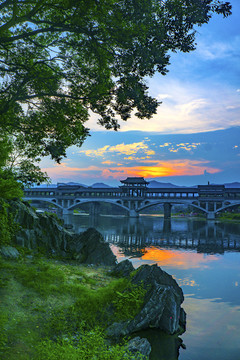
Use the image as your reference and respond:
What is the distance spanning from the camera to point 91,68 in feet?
37.8

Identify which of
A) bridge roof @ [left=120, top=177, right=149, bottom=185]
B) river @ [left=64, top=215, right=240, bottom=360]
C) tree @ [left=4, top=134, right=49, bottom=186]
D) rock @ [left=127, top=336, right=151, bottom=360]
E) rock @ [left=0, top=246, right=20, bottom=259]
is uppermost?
bridge roof @ [left=120, top=177, right=149, bottom=185]

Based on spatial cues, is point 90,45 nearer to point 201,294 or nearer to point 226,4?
point 226,4

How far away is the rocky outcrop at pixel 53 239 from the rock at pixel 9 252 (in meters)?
1.38

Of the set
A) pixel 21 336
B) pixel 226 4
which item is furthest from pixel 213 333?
pixel 226 4

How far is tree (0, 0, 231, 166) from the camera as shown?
338 inches

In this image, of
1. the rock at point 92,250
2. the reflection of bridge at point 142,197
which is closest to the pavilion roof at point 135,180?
the reflection of bridge at point 142,197

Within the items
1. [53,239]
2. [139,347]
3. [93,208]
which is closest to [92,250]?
[53,239]

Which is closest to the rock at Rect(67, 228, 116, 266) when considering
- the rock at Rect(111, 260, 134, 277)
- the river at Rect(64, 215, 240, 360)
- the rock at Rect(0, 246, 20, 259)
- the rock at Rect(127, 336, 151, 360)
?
the rock at Rect(111, 260, 134, 277)

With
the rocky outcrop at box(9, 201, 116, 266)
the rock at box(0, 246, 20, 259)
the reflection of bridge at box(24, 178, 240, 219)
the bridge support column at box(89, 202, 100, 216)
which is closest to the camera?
the rock at box(0, 246, 20, 259)

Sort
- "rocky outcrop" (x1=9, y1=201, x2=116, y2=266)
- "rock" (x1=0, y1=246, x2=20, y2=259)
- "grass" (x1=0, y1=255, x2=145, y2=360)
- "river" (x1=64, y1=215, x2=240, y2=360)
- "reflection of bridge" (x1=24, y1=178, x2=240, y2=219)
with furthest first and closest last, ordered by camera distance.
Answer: "reflection of bridge" (x1=24, y1=178, x2=240, y2=219), "rocky outcrop" (x1=9, y1=201, x2=116, y2=266), "rock" (x1=0, y1=246, x2=20, y2=259), "river" (x1=64, y1=215, x2=240, y2=360), "grass" (x1=0, y1=255, x2=145, y2=360)

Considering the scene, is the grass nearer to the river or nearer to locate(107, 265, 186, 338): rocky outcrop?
locate(107, 265, 186, 338): rocky outcrop

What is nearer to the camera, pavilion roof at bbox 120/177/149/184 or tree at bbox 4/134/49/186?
tree at bbox 4/134/49/186

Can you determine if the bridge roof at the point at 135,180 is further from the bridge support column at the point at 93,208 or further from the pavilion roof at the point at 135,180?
the bridge support column at the point at 93,208

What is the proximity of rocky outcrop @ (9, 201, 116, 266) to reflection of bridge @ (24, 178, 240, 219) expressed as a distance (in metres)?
70.6
